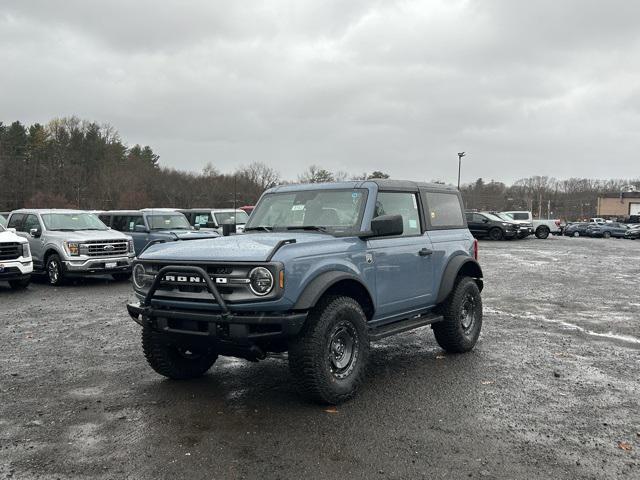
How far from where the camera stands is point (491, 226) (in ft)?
116

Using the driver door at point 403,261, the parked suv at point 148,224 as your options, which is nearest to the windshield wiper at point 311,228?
the driver door at point 403,261

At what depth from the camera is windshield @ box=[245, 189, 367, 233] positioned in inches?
225

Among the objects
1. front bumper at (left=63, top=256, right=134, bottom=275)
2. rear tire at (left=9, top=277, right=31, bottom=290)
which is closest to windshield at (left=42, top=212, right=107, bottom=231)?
front bumper at (left=63, top=256, right=134, bottom=275)

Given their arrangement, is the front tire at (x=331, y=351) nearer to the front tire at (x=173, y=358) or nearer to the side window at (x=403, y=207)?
the front tire at (x=173, y=358)

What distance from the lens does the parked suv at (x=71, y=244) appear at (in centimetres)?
1337

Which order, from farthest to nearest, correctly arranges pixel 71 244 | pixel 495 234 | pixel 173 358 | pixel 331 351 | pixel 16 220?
pixel 495 234 → pixel 16 220 → pixel 71 244 → pixel 173 358 → pixel 331 351

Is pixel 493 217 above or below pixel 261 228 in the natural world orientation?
below

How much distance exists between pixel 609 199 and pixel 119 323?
122 meters

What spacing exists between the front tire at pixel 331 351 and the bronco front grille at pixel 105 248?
10.2m

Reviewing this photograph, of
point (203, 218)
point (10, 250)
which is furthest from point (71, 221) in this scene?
point (203, 218)

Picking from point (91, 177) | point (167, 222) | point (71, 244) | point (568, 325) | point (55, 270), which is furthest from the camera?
point (91, 177)

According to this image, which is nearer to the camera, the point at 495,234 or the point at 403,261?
the point at 403,261

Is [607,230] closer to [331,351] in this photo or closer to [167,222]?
[167,222]

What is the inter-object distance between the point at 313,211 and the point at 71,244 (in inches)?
375
